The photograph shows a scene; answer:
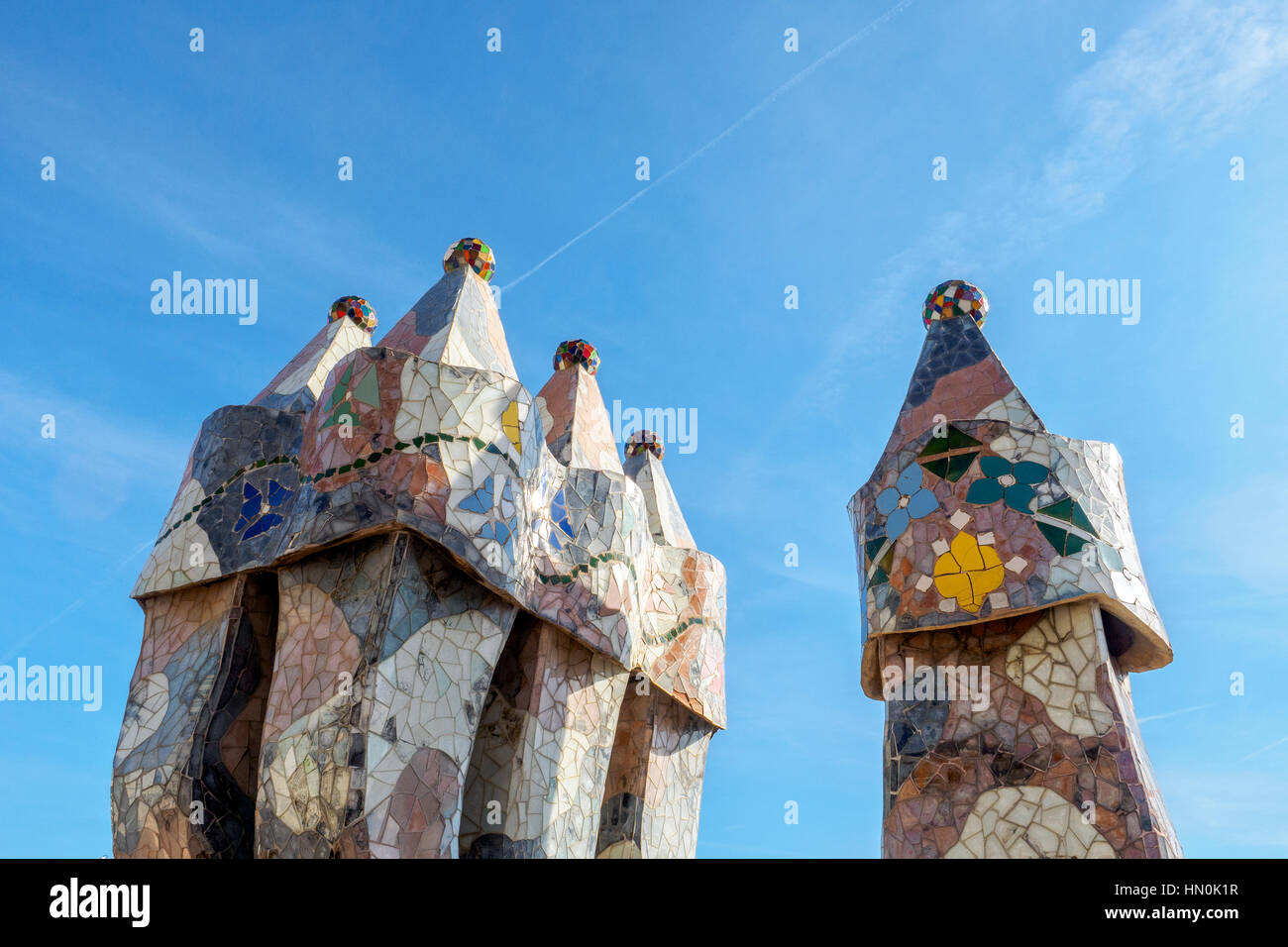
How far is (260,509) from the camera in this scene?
1116 centimetres

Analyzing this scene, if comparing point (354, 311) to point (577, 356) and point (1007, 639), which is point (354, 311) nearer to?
point (577, 356)

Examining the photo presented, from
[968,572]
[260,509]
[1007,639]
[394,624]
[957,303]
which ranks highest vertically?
[957,303]

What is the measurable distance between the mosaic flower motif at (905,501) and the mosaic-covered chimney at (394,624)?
297cm

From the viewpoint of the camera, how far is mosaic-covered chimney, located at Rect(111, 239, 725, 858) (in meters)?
9.41

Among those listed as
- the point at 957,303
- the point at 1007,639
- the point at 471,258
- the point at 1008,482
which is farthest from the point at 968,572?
the point at 471,258

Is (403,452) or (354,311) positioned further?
(354,311)

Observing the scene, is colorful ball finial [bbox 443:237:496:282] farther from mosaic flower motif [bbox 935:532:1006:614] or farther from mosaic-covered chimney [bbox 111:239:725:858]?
mosaic flower motif [bbox 935:532:1006:614]

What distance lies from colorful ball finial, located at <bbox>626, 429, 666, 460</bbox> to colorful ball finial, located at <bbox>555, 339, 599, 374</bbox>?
179cm

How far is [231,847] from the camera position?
33.4 ft

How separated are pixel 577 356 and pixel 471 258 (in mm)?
2124

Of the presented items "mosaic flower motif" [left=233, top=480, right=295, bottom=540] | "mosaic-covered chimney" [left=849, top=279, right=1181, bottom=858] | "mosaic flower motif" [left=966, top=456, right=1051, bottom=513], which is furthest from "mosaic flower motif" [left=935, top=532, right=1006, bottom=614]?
"mosaic flower motif" [left=233, top=480, right=295, bottom=540]
